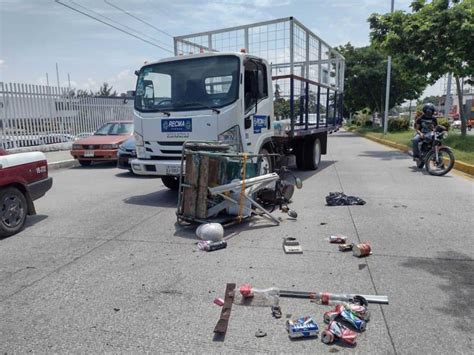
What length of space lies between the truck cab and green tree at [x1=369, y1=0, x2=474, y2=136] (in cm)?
989

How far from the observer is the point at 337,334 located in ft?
9.52

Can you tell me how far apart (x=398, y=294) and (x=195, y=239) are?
8.50 feet

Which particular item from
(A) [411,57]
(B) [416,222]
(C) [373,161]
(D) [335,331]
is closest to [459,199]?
(B) [416,222]

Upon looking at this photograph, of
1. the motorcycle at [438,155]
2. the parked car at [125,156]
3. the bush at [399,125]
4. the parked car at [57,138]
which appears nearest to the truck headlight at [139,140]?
the parked car at [125,156]

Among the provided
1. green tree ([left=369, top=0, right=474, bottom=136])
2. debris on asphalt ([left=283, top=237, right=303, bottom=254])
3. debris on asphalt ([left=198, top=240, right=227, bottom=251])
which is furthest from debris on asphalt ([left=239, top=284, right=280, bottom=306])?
green tree ([left=369, top=0, right=474, bottom=136])

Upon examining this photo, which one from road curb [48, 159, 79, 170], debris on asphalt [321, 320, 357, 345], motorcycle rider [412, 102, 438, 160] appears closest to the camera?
debris on asphalt [321, 320, 357, 345]

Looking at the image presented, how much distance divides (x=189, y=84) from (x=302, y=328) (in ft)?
17.3

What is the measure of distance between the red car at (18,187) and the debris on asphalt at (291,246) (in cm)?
375

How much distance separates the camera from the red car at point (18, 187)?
532 cm

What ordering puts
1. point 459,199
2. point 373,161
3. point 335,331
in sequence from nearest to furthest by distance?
point 335,331
point 459,199
point 373,161

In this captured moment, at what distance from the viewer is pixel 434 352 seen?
8.94 ft

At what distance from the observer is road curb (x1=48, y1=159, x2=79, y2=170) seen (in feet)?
42.7

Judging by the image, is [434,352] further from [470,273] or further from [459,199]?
[459,199]

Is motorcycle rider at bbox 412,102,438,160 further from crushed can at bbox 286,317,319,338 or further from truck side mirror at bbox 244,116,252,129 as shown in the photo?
crushed can at bbox 286,317,319,338
